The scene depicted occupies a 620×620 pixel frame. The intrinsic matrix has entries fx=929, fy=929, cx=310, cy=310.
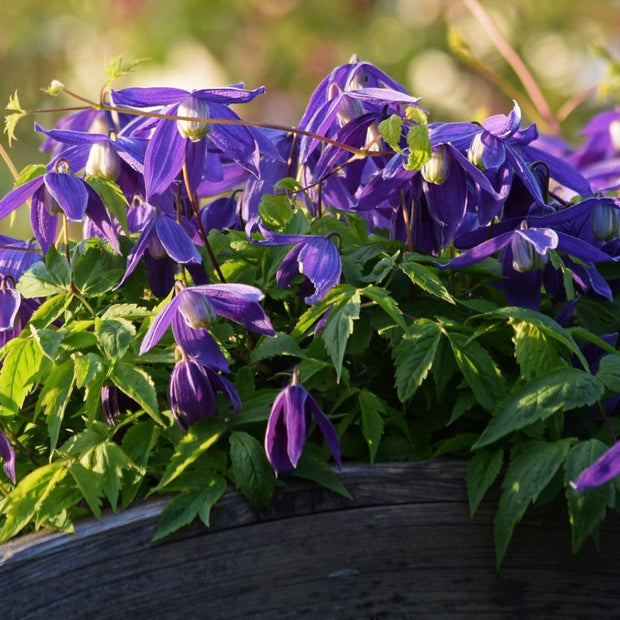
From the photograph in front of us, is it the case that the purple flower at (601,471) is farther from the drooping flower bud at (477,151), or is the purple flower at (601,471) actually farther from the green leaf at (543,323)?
the drooping flower bud at (477,151)

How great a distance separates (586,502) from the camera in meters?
0.81

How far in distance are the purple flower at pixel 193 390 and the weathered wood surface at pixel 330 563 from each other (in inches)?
3.4

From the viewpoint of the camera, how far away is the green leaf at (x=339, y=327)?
83 cm

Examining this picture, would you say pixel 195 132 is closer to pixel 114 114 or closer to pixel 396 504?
pixel 396 504

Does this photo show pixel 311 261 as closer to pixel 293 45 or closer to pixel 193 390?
pixel 193 390

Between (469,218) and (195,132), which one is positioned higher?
(195,132)

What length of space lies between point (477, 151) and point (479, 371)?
9.1 inches

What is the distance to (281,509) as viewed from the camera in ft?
2.84

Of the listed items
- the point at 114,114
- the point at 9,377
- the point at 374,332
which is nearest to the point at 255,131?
the point at 374,332

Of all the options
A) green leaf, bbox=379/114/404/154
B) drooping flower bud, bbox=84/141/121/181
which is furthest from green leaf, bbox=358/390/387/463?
drooping flower bud, bbox=84/141/121/181

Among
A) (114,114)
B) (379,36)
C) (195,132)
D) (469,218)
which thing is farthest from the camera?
(379,36)

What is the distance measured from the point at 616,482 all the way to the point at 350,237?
411mm

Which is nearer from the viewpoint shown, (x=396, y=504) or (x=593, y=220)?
(x=396, y=504)

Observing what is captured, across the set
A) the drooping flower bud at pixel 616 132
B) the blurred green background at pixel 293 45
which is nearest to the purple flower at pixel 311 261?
the drooping flower bud at pixel 616 132
